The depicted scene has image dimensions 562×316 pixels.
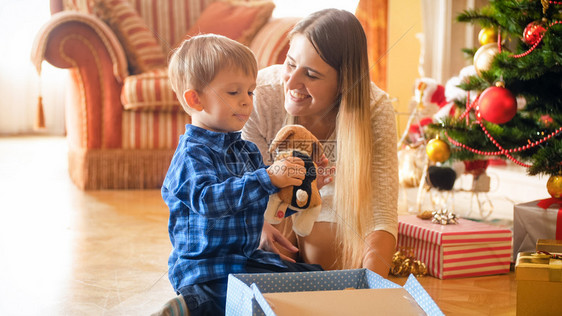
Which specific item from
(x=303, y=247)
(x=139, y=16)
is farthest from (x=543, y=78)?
(x=139, y=16)

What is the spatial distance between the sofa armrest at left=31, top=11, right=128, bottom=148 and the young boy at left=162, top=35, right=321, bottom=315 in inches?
55.4

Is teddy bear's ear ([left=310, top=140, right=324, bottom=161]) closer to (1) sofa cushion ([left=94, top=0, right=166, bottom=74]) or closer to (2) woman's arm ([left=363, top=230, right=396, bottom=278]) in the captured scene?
(2) woman's arm ([left=363, top=230, right=396, bottom=278])

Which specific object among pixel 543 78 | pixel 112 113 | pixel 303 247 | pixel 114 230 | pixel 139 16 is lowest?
pixel 114 230

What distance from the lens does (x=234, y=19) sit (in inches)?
45.6

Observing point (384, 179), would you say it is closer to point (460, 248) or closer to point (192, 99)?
point (460, 248)

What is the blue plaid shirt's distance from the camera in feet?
2.79

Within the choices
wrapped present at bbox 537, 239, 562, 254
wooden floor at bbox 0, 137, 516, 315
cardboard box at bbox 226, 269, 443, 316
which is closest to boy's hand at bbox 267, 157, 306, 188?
cardboard box at bbox 226, 269, 443, 316

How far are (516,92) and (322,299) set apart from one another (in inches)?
40.3

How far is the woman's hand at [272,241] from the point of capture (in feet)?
3.54

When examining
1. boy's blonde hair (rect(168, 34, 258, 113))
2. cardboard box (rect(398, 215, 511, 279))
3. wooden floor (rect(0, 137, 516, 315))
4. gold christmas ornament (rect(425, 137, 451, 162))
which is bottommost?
wooden floor (rect(0, 137, 516, 315))

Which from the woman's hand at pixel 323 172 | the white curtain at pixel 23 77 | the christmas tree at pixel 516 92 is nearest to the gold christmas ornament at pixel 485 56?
the christmas tree at pixel 516 92

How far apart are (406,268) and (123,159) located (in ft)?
4.83

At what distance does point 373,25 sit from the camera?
128 inches

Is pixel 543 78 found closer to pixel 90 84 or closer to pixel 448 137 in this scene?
pixel 448 137
